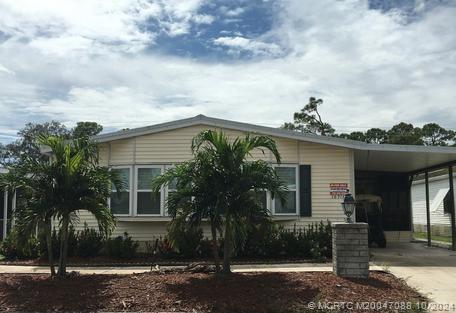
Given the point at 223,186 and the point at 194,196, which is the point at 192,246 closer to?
the point at 194,196

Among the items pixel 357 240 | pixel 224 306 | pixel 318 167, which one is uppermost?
pixel 318 167

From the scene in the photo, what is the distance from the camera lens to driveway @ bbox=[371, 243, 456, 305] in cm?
915

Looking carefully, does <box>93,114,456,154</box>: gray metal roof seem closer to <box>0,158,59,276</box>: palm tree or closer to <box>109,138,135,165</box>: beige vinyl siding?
<box>109,138,135,165</box>: beige vinyl siding

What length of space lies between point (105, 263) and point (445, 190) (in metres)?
21.5

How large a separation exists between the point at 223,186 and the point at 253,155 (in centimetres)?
600

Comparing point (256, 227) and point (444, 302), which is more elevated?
point (256, 227)

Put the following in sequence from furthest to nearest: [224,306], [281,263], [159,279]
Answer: [281,263]
[159,279]
[224,306]

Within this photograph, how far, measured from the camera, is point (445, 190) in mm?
28875

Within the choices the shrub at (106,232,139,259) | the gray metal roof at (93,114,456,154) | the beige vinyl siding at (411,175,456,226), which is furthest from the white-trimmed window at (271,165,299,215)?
the beige vinyl siding at (411,175,456,226)

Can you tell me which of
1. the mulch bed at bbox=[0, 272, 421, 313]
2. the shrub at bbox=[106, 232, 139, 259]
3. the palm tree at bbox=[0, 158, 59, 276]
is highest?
the palm tree at bbox=[0, 158, 59, 276]

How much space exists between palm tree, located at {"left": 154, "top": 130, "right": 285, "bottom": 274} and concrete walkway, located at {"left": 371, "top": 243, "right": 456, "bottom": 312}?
311 cm

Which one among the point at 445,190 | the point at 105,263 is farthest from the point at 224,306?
the point at 445,190

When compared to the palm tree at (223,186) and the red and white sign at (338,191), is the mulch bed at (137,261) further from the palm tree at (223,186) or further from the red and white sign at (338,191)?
the palm tree at (223,186)

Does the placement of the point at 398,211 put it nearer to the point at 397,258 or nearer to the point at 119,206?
the point at 397,258
